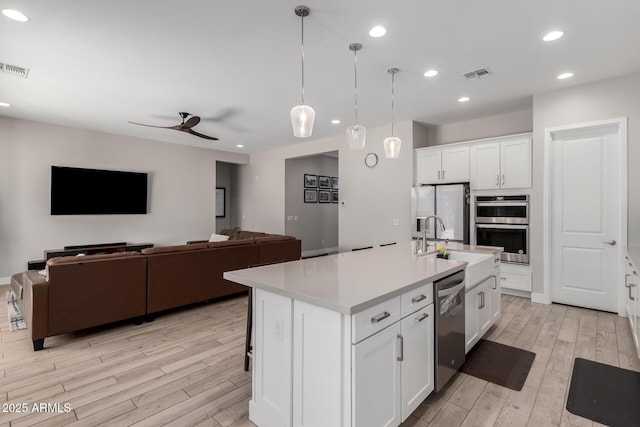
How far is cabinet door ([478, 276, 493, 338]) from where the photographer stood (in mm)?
2708

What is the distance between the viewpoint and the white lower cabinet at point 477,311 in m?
2.47

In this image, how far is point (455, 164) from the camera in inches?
194

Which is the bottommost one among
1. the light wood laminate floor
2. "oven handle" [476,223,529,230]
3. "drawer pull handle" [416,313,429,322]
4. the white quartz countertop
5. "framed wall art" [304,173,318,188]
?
the light wood laminate floor

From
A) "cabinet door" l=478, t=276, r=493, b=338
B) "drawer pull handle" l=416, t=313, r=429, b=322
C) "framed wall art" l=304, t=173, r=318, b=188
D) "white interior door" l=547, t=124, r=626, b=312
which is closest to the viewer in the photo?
"drawer pull handle" l=416, t=313, r=429, b=322

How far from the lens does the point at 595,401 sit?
2.04 metres

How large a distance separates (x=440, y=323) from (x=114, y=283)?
3.21m

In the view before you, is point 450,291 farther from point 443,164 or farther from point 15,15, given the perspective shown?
point 15,15

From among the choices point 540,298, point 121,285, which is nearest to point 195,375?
point 121,285

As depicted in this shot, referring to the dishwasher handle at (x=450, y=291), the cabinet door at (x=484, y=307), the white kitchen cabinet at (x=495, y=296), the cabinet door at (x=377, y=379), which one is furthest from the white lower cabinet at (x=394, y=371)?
the white kitchen cabinet at (x=495, y=296)

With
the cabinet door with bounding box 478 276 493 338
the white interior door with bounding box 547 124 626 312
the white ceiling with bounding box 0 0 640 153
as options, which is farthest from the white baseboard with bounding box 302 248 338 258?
the cabinet door with bounding box 478 276 493 338

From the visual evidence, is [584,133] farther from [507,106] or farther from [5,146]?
[5,146]

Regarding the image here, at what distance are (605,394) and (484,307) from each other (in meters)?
0.93

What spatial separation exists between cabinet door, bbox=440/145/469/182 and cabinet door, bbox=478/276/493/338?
7.79 feet

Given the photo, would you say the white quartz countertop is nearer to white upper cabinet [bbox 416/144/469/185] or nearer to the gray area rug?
white upper cabinet [bbox 416/144/469/185]
